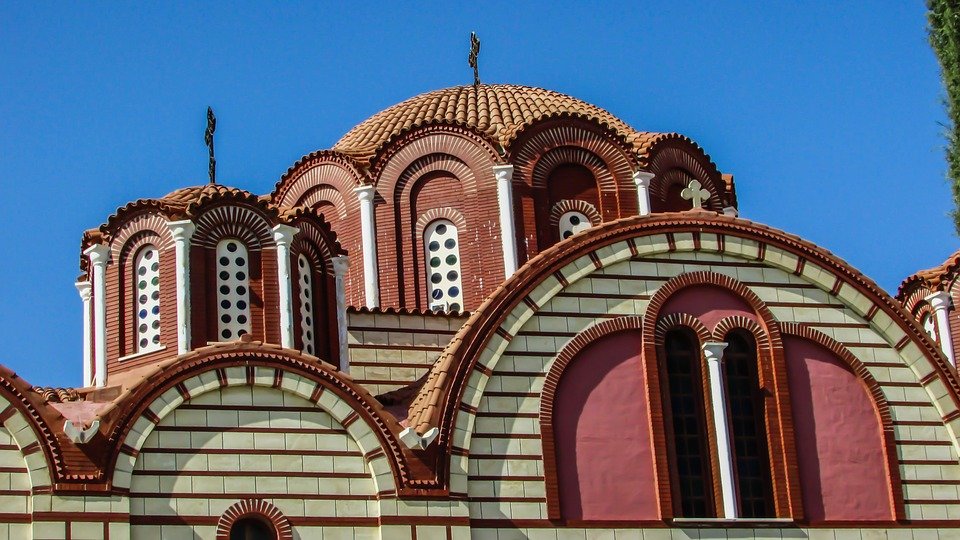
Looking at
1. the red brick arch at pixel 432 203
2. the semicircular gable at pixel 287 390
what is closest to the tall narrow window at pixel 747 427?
the semicircular gable at pixel 287 390

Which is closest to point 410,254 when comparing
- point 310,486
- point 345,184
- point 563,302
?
point 345,184

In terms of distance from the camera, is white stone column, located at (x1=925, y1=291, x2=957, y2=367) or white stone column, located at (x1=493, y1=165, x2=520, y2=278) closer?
white stone column, located at (x1=925, y1=291, x2=957, y2=367)

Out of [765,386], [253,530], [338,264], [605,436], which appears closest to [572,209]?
[338,264]

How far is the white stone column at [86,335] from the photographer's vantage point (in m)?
31.6

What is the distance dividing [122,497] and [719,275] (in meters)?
9.75

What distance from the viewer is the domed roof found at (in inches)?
1442

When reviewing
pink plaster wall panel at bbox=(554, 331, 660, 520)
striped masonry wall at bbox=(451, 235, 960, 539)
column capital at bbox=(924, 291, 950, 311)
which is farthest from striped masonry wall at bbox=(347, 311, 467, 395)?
column capital at bbox=(924, 291, 950, 311)

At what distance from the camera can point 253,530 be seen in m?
26.7

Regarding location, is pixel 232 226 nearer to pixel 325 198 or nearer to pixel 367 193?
pixel 367 193

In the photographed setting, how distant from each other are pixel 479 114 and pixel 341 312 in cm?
754

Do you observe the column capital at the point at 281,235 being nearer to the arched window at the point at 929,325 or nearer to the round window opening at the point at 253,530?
the round window opening at the point at 253,530

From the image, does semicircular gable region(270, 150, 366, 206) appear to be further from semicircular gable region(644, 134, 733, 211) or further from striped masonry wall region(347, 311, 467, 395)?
semicircular gable region(644, 134, 733, 211)

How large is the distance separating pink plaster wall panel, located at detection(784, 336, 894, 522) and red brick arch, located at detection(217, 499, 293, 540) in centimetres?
786

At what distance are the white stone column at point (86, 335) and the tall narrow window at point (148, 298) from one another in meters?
1.33
